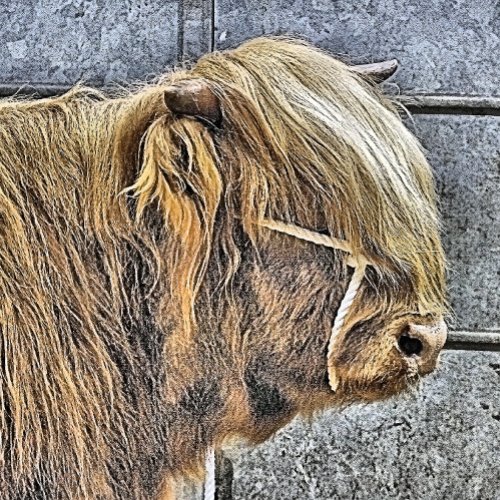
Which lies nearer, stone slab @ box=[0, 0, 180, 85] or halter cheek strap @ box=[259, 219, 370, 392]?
halter cheek strap @ box=[259, 219, 370, 392]

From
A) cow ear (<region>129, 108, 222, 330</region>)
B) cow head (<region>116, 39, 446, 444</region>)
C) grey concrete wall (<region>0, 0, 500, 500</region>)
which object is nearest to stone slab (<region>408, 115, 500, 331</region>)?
grey concrete wall (<region>0, 0, 500, 500</region>)

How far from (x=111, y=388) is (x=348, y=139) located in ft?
1.60

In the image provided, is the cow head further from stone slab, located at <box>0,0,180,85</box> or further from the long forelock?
stone slab, located at <box>0,0,180,85</box>

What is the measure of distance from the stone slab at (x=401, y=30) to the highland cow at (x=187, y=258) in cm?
50

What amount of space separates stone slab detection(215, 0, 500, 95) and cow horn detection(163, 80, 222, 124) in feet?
2.14

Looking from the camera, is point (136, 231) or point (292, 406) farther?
point (292, 406)

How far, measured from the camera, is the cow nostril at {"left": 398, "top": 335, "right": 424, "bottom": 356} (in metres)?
1.25

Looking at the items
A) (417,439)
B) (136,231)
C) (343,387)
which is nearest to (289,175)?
(136,231)

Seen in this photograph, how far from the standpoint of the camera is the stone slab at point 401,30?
1.71m

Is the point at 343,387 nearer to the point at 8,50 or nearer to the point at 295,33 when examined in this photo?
the point at 295,33

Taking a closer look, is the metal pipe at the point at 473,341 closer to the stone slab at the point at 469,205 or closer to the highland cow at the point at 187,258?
the stone slab at the point at 469,205

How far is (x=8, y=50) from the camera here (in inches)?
68.3

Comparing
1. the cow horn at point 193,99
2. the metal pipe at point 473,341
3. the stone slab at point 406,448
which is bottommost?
the stone slab at point 406,448

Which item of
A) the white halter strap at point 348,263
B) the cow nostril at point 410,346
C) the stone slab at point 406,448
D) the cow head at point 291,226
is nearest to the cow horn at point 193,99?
the cow head at point 291,226
